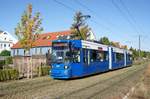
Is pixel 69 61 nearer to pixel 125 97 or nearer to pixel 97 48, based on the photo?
pixel 97 48

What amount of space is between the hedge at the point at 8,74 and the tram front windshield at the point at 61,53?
3731mm

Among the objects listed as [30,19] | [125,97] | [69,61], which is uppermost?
[30,19]

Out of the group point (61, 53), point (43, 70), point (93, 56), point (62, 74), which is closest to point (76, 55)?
point (61, 53)

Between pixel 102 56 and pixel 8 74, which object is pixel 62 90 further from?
pixel 102 56

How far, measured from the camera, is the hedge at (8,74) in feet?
66.9

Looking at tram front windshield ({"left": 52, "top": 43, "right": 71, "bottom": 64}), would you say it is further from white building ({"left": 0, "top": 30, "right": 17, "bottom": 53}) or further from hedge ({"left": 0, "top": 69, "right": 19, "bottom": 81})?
white building ({"left": 0, "top": 30, "right": 17, "bottom": 53})

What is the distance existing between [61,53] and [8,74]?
4.76 m

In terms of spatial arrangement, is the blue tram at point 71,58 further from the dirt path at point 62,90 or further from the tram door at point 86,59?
the dirt path at point 62,90

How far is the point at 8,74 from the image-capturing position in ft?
68.9

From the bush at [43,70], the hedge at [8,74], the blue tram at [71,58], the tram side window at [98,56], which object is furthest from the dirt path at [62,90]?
the bush at [43,70]

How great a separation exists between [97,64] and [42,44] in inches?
1825

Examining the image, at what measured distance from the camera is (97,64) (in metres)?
25.2

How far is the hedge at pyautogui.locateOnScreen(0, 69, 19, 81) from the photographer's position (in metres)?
20.4

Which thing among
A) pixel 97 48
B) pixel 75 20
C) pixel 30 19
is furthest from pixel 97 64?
pixel 75 20
